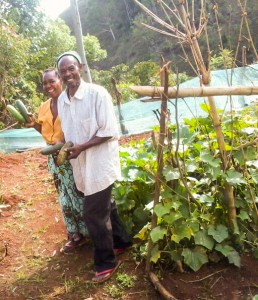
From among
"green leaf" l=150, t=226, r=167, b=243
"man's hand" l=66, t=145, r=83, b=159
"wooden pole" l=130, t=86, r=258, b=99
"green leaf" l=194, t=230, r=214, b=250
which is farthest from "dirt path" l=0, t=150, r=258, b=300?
"wooden pole" l=130, t=86, r=258, b=99

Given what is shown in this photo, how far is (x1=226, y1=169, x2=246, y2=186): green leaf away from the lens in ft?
8.14

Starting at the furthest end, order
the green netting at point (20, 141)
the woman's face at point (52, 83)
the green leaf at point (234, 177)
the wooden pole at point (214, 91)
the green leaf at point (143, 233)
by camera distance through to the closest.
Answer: the green netting at point (20, 141), the woman's face at point (52, 83), the green leaf at point (143, 233), the green leaf at point (234, 177), the wooden pole at point (214, 91)

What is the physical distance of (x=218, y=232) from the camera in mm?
2543

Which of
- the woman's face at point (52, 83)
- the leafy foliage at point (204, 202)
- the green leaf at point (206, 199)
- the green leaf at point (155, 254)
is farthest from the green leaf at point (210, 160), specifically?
the woman's face at point (52, 83)

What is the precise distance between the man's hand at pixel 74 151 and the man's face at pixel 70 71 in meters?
0.43

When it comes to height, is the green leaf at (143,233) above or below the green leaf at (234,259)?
above

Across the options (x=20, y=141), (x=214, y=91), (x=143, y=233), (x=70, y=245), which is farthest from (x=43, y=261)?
(x=20, y=141)

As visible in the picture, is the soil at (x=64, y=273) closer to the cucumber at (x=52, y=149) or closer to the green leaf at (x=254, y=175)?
the green leaf at (x=254, y=175)

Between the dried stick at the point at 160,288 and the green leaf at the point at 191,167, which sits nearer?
the dried stick at the point at 160,288

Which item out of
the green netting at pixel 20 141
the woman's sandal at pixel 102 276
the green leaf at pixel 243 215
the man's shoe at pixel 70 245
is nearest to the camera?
the green leaf at pixel 243 215

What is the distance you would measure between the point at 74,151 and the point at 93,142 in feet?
0.49

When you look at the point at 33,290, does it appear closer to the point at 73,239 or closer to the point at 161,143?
the point at 73,239

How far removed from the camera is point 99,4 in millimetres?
44750

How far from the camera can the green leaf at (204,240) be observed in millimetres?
2500
